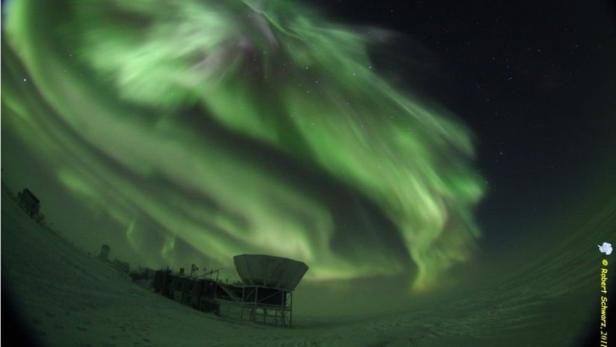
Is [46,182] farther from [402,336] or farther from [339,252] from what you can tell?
[402,336]

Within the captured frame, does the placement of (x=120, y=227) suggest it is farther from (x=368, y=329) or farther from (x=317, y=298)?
(x=368, y=329)

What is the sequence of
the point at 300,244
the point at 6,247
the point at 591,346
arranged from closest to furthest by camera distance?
the point at 6,247, the point at 300,244, the point at 591,346

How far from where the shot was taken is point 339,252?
617cm

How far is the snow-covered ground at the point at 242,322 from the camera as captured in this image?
531 centimetres

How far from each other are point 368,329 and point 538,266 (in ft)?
9.40

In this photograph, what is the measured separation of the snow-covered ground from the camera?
5.31 m

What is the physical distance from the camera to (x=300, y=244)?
5.98 m

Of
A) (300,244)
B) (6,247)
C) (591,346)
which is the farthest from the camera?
(591,346)

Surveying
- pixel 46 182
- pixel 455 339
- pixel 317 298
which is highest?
pixel 46 182

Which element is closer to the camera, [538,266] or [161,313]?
[161,313]

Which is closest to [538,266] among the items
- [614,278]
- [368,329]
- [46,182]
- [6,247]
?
[614,278]

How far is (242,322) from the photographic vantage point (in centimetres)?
598

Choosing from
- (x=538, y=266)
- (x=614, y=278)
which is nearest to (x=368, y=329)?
(x=538, y=266)

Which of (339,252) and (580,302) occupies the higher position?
(339,252)
